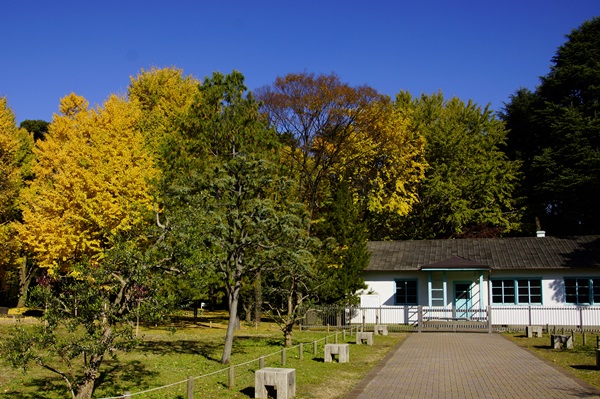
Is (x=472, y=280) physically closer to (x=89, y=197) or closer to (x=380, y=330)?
(x=380, y=330)

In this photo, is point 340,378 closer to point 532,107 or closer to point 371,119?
point 371,119

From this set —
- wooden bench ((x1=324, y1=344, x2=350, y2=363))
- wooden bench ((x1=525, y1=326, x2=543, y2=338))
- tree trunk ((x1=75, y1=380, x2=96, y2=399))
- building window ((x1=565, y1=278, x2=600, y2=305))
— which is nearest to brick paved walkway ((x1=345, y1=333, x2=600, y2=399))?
wooden bench ((x1=324, y1=344, x2=350, y2=363))

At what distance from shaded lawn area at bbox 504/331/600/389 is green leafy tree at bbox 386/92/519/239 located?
18.1 meters

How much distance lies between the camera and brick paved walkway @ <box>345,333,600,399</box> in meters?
13.7

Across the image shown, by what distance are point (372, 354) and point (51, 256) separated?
18.1m

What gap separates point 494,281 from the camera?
115 ft

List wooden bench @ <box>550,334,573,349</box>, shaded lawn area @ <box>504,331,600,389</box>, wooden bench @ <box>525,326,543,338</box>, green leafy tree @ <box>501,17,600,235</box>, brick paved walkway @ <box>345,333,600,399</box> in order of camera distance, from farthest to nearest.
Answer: green leafy tree @ <box>501,17,600,235</box>, wooden bench @ <box>525,326,543,338</box>, wooden bench @ <box>550,334,573,349</box>, shaded lawn area @ <box>504,331,600,389</box>, brick paved walkway @ <box>345,333,600,399</box>

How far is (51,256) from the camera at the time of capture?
31.0 meters

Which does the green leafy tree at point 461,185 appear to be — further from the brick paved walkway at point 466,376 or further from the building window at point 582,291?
the brick paved walkway at point 466,376

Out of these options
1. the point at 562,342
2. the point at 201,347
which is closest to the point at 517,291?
the point at 562,342

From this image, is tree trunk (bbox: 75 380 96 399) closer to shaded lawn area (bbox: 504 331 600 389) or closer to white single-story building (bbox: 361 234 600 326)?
shaded lawn area (bbox: 504 331 600 389)

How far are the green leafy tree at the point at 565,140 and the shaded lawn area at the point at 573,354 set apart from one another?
1729 centimetres

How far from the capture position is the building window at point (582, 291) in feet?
109

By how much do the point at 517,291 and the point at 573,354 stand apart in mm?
13517
